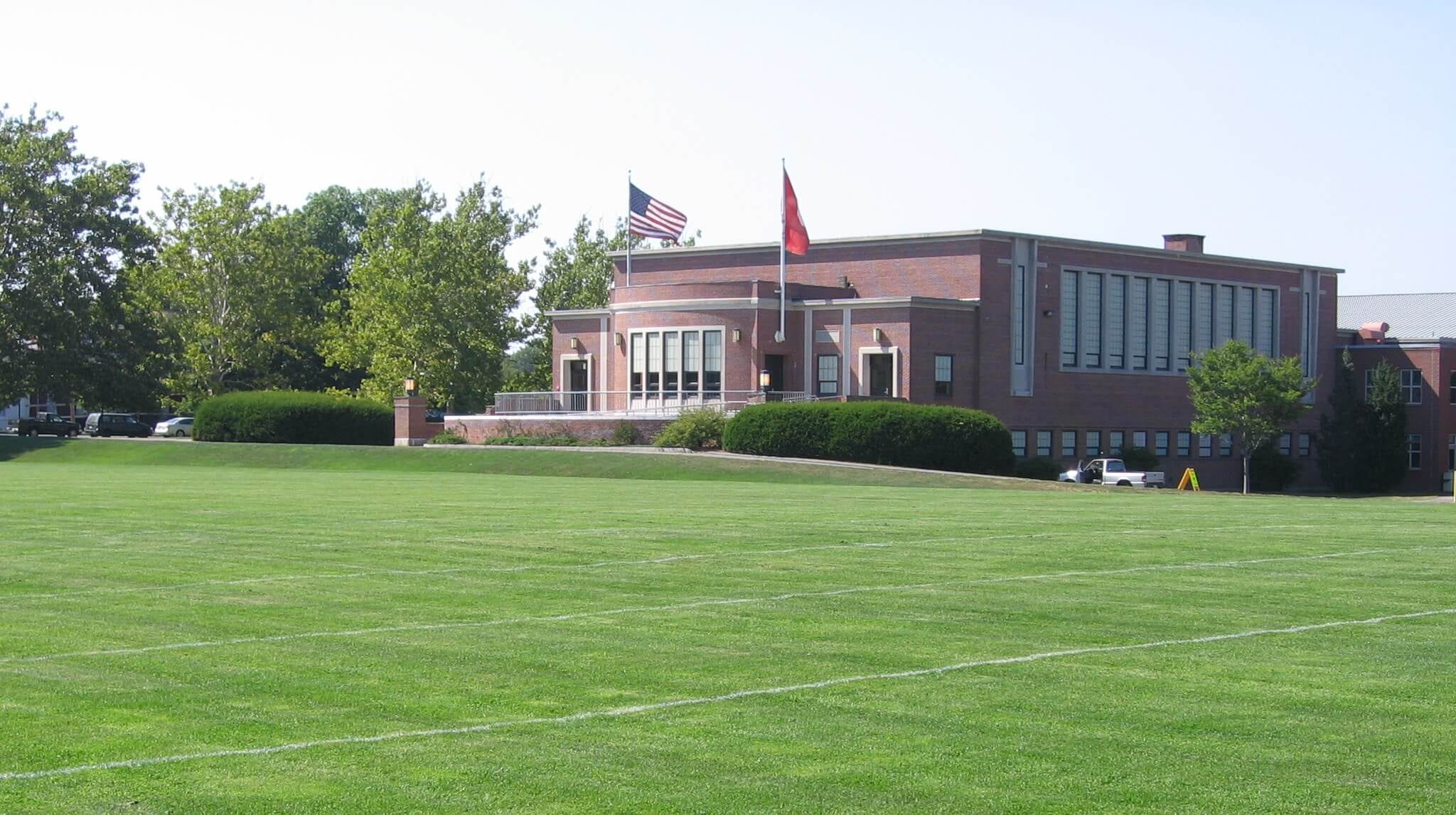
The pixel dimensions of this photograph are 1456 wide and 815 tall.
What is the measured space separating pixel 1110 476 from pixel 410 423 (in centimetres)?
2717

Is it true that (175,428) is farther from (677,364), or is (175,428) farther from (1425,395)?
(1425,395)

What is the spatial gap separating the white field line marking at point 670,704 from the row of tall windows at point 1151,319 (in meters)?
57.9

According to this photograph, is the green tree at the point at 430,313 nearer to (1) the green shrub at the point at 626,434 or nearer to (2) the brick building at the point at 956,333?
(2) the brick building at the point at 956,333

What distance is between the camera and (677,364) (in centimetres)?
6838

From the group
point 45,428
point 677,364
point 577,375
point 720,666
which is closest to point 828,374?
point 677,364

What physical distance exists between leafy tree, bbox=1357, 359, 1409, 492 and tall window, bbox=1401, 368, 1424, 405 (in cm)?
357

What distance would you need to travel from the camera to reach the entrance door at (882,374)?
66.2 meters

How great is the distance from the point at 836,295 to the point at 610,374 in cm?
1011

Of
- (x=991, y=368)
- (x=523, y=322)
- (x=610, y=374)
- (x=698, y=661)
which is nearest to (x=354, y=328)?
(x=523, y=322)

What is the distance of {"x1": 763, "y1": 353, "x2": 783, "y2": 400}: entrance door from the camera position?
67.9m

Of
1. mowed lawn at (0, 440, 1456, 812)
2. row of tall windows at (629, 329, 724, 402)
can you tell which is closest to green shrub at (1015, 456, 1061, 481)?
row of tall windows at (629, 329, 724, 402)

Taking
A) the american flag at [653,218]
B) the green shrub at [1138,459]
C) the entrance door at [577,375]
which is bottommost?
the green shrub at [1138,459]

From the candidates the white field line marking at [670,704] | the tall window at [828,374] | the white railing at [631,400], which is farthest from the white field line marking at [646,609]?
the tall window at [828,374]

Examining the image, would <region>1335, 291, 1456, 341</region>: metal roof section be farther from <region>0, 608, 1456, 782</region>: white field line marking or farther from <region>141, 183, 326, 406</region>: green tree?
<region>0, 608, 1456, 782</region>: white field line marking
